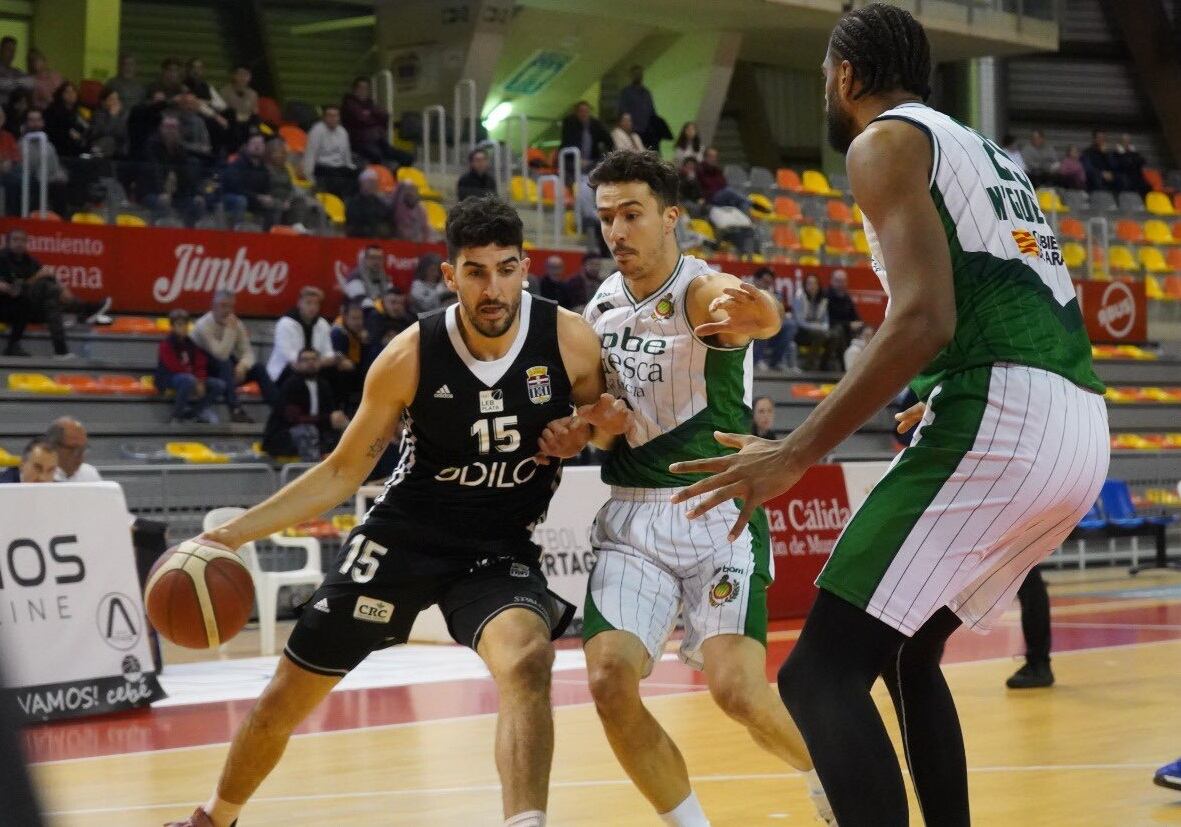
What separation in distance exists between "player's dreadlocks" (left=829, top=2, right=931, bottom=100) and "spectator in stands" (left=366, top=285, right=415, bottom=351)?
11832 mm

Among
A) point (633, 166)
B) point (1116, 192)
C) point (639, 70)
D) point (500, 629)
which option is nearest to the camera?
point (500, 629)

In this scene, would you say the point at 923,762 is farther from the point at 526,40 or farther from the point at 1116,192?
the point at 1116,192

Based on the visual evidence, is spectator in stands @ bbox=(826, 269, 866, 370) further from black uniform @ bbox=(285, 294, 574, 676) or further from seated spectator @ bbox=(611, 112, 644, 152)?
black uniform @ bbox=(285, 294, 574, 676)

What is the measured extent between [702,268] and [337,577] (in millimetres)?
1484

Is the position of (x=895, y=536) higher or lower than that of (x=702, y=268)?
lower

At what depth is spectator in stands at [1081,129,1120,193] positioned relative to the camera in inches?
1107

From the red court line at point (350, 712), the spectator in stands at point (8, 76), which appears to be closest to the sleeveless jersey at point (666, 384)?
the red court line at point (350, 712)

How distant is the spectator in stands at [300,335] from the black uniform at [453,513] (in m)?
9.91

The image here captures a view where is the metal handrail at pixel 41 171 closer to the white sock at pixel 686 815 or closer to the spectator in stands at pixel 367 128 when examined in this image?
the spectator in stands at pixel 367 128

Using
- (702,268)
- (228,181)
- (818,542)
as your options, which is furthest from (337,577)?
(228,181)

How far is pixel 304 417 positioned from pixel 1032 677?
7.28m

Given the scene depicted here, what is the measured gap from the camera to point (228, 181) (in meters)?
16.2

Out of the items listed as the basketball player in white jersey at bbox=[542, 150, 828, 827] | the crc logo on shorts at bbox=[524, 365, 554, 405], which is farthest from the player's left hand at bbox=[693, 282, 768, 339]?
the crc logo on shorts at bbox=[524, 365, 554, 405]

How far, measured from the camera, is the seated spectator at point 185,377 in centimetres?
1455
